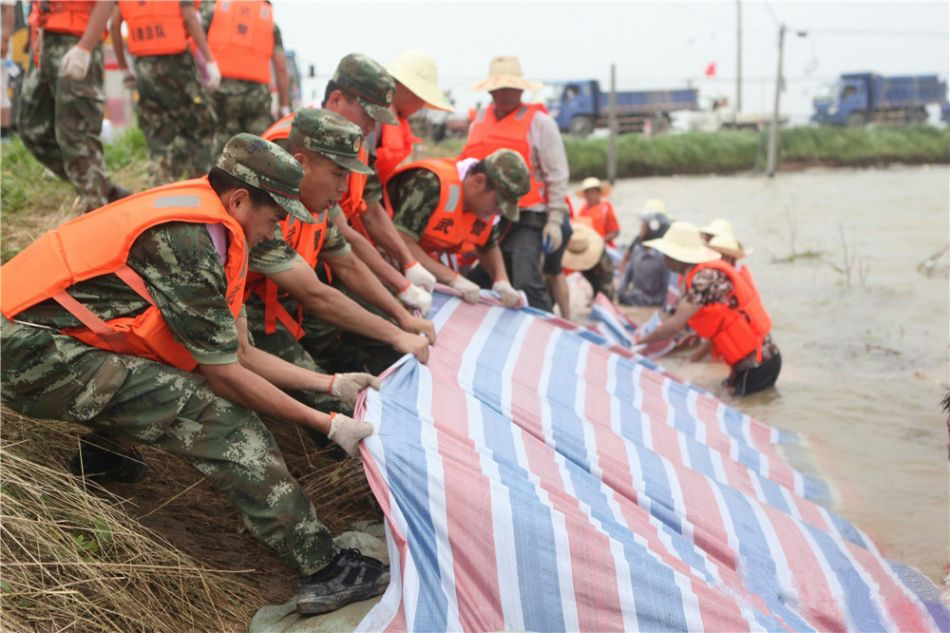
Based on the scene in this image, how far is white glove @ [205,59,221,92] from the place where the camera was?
19.2 feet

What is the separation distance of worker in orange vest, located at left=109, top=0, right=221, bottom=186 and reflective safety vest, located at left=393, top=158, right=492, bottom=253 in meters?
1.94

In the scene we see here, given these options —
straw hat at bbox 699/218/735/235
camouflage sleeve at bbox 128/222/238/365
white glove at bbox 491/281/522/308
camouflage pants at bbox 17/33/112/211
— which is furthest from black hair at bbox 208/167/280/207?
straw hat at bbox 699/218/735/235

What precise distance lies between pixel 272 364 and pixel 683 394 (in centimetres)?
244

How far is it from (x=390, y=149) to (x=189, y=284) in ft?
7.29

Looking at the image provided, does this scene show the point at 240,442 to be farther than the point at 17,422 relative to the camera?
No

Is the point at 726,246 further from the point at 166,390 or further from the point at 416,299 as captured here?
the point at 166,390

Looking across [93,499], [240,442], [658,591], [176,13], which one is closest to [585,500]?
[658,591]

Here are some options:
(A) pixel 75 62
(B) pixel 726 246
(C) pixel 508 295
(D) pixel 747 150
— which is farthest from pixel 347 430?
(D) pixel 747 150

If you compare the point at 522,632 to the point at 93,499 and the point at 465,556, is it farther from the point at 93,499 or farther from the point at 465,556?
the point at 93,499

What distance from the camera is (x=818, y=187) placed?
21.7 m

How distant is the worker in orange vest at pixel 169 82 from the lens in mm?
5852

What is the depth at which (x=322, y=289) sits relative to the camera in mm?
3572

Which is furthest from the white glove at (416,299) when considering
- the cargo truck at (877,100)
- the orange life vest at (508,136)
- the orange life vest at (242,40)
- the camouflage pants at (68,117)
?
the cargo truck at (877,100)

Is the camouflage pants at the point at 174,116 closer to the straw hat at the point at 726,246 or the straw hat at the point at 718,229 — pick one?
the straw hat at the point at 726,246
